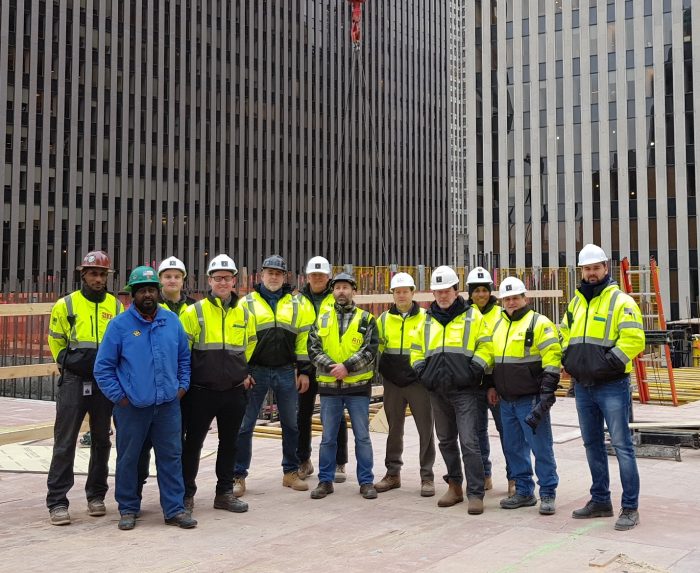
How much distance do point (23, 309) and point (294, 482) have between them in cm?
395

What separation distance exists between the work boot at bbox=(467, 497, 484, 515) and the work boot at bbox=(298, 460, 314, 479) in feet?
6.59

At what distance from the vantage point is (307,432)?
8.33m

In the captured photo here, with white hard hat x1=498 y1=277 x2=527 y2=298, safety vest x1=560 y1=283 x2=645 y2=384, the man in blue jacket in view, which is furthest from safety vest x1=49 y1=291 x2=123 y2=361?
safety vest x1=560 y1=283 x2=645 y2=384

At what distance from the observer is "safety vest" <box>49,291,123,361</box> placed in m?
6.71

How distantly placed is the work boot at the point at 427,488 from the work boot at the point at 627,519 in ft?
5.73

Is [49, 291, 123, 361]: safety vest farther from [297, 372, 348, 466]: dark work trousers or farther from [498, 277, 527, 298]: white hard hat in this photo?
[498, 277, 527, 298]: white hard hat

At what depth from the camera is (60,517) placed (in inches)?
256

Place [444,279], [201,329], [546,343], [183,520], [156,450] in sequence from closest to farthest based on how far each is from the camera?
1. [183,520]
2. [156,450]
3. [546,343]
4. [201,329]
5. [444,279]

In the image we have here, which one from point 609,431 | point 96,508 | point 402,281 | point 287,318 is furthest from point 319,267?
point 609,431

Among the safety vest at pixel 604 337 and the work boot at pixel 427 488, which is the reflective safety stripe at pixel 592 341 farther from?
the work boot at pixel 427 488

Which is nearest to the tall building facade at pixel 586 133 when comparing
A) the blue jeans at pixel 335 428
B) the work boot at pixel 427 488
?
the work boot at pixel 427 488

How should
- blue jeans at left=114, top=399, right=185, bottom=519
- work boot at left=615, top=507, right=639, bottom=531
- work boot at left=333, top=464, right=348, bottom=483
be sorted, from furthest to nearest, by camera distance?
work boot at left=333, top=464, right=348, bottom=483, blue jeans at left=114, top=399, right=185, bottom=519, work boot at left=615, top=507, right=639, bottom=531

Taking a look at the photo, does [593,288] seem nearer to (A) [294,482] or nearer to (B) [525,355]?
(B) [525,355]

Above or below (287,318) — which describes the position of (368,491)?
below
